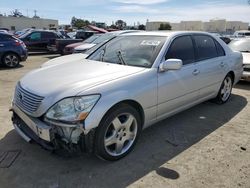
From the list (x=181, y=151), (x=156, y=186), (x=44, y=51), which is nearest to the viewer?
(x=156, y=186)

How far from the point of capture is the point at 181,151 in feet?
12.2

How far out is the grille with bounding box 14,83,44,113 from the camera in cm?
313

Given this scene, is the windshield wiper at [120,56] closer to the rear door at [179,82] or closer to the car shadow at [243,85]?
the rear door at [179,82]

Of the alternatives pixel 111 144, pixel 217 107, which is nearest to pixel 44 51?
pixel 217 107

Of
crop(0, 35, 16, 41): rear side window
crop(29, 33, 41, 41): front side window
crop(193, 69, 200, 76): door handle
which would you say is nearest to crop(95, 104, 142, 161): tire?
crop(193, 69, 200, 76): door handle

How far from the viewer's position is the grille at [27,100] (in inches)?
123

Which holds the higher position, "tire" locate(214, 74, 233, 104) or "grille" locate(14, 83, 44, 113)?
"grille" locate(14, 83, 44, 113)

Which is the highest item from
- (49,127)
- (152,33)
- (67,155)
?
(152,33)

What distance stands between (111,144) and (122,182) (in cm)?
52

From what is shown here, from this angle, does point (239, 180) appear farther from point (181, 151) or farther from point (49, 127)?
point (49, 127)

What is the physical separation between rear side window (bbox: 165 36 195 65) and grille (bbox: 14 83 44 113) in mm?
1958

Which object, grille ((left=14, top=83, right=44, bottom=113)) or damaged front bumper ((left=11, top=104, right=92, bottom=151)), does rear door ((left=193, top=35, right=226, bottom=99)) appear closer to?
damaged front bumper ((left=11, top=104, right=92, bottom=151))

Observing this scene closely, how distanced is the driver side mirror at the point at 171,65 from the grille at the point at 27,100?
169cm

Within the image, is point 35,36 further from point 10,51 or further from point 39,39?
point 10,51
